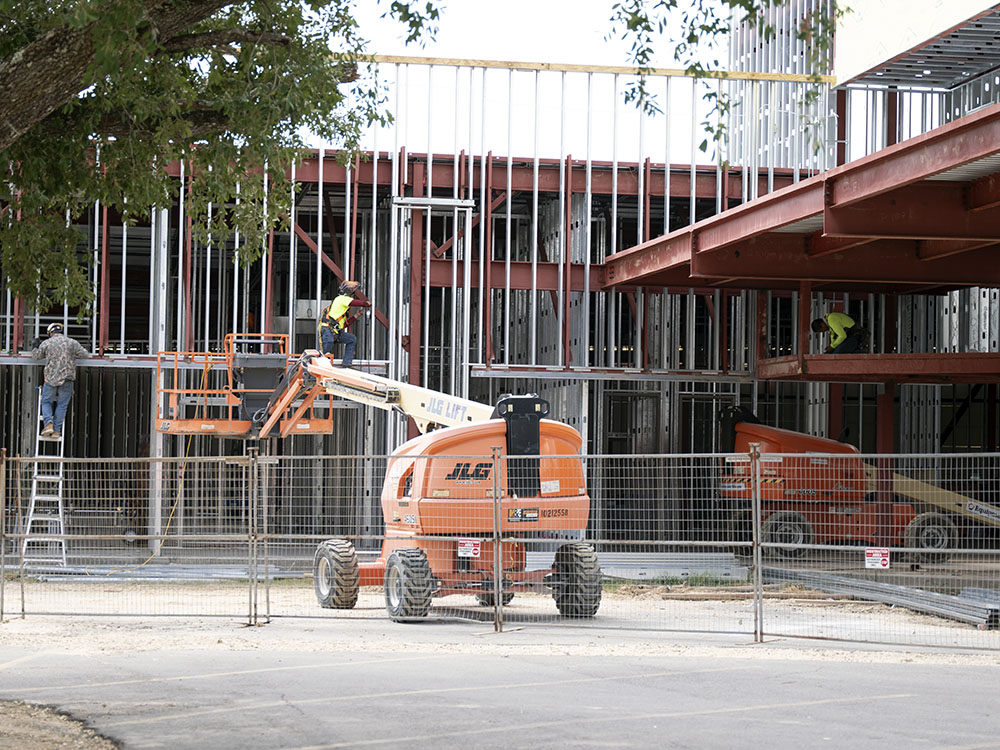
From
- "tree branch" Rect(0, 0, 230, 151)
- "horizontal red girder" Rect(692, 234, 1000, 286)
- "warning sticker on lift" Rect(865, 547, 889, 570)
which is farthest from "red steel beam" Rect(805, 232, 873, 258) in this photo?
"tree branch" Rect(0, 0, 230, 151)

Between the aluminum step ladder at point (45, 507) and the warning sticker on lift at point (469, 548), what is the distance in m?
8.26

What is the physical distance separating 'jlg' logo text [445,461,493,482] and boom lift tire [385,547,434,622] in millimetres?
907

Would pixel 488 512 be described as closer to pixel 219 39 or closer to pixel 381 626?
pixel 381 626

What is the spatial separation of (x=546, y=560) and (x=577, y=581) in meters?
0.44

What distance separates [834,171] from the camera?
16141 mm

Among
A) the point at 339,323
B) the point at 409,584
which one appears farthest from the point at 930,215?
the point at 339,323

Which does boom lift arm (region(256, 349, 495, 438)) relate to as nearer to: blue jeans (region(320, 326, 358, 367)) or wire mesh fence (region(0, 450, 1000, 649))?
blue jeans (region(320, 326, 358, 367))

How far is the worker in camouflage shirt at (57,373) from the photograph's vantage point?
21.3 metres

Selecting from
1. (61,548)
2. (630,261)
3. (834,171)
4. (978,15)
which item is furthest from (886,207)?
(61,548)

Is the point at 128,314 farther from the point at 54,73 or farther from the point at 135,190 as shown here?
the point at 54,73

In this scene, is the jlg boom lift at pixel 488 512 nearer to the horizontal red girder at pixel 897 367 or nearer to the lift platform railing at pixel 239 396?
the lift platform railing at pixel 239 396

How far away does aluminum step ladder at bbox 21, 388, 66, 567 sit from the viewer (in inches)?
804

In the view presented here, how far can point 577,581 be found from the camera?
49.6 feet

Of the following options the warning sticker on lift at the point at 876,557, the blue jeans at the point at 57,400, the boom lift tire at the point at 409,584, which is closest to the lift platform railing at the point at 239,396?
the blue jeans at the point at 57,400
